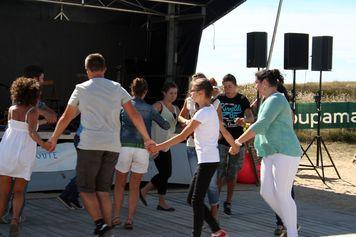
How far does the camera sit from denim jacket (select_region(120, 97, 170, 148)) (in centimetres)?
640

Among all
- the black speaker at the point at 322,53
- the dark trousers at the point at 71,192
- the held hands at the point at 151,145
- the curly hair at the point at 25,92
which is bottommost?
the dark trousers at the point at 71,192

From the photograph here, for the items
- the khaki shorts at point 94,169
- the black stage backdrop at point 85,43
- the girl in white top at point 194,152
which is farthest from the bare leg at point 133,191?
the black stage backdrop at point 85,43

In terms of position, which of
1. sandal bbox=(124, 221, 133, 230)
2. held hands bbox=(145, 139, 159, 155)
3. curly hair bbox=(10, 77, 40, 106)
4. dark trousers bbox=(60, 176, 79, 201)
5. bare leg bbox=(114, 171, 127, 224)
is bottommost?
sandal bbox=(124, 221, 133, 230)

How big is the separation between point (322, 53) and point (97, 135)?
800cm

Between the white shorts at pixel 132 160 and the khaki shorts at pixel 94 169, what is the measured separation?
0.77 metres

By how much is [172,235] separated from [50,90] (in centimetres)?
870

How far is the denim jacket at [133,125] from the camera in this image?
21.0 ft

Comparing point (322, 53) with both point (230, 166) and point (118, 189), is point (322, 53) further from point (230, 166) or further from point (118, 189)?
point (118, 189)

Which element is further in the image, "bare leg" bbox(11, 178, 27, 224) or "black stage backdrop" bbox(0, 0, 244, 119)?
"black stage backdrop" bbox(0, 0, 244, 119)

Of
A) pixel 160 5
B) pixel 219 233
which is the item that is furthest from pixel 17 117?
pixel 160 5

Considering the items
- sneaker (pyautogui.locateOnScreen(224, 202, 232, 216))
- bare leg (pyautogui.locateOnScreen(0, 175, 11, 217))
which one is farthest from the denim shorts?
bare leg (pyautogui.locateOnScreen(0, 175, 11, 217))

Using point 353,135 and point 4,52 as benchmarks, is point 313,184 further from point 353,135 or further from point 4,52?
point 353,135

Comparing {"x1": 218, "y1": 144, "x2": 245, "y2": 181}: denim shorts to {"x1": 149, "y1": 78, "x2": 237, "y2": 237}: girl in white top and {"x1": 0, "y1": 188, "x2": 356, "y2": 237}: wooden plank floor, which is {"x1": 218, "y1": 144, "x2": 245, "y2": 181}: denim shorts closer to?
{"x1": 0, "y1": 188, "x2": 356, "y2": 237}: wooden plank floor

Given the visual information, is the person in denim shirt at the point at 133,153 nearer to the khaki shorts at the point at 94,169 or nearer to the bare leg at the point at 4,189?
the khaki shorts at the point at 94,169
